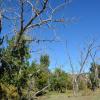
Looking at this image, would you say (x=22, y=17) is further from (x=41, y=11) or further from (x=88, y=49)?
(x=88, y=49)

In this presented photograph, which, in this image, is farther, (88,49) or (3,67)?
(88,49)

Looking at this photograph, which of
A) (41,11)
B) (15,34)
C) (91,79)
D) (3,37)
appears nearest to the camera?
(41,11)

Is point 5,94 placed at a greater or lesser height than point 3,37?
lesser

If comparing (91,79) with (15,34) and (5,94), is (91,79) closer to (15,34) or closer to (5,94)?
(5,94)

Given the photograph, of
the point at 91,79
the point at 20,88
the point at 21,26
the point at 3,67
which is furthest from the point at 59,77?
the point at 21,26

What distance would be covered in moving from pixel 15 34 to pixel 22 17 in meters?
2.03

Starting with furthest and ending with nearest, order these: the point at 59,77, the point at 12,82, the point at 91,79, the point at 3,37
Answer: the point at 91,79 < the point at 59,77 < the point at 12,82 < the point at 3,37

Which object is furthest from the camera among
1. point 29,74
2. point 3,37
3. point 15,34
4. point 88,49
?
point 88,49

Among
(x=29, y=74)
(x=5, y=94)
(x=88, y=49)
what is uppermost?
(x=88, y=49)

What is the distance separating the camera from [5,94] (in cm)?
3334

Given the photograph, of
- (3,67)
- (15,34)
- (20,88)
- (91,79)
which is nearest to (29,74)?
(20,88)

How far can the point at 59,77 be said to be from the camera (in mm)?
73438

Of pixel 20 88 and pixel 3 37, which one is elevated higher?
pixel 3 37

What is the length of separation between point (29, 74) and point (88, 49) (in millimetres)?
27377
